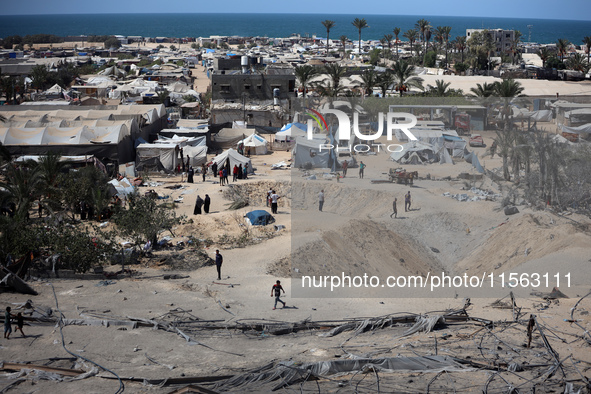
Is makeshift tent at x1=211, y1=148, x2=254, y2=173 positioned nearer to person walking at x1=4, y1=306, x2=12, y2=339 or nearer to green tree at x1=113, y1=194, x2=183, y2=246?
green tree at x1=113, y1=194, x2=183, y2=246

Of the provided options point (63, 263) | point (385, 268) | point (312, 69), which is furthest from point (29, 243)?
point (312, 69)

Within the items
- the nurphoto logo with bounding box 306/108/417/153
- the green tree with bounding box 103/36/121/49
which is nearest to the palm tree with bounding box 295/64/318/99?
the nurphoto logo with bounding box 306/108/417/153

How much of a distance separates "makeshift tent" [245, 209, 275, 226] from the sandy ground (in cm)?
40

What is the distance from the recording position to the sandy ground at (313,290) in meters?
12.4

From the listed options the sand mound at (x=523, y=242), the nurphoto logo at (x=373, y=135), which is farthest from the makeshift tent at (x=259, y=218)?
the nurphoto logo at (x=373, y=135)

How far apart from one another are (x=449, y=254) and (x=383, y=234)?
2387 mm

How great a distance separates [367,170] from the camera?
27.6 m

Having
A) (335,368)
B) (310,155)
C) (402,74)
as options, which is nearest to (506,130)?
(310,155)

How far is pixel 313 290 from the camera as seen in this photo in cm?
1670

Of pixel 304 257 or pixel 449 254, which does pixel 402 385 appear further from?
pixel 449 254

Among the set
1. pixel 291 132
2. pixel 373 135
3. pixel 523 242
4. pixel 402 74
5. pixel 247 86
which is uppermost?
pixel 402 74

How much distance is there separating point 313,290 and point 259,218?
17.8ft

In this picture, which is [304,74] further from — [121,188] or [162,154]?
[121,188]

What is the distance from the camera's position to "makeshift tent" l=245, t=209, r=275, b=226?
2142 cm
